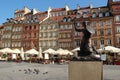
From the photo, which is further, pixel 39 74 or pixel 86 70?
pixel 39 74

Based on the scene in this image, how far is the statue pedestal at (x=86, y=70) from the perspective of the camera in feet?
23.6

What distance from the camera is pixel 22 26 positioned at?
62.1m

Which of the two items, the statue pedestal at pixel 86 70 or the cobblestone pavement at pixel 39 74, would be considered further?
the cobblestone pavement at pixel 39 74

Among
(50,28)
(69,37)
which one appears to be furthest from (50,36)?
(69,37)

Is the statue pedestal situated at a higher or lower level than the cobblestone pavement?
higher

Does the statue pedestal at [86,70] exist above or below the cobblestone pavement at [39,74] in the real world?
above

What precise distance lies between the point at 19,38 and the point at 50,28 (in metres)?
9.72

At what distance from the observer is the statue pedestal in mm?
7184

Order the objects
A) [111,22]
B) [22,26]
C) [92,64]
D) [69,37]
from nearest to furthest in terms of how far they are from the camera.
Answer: [92,64] → [111,22] → [69,37] → [22,26]

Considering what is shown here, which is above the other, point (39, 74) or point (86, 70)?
point (86, 70)

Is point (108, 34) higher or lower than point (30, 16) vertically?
lower

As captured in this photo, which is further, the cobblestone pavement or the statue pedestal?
the cobblestone pavement

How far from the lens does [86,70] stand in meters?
7.25

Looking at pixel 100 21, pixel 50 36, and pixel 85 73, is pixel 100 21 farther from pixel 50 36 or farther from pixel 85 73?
pixel 85 73
